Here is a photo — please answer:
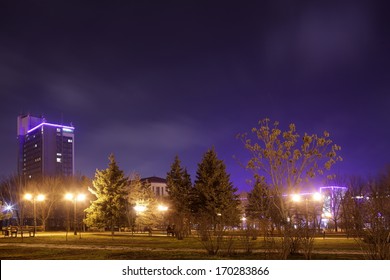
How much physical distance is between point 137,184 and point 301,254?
106 ft

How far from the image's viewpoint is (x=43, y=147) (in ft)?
547

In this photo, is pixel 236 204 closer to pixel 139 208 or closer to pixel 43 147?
pixel 139 208

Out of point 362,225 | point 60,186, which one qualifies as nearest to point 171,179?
point 60,186

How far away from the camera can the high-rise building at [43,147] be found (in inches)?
6535

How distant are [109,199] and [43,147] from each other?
13163cm

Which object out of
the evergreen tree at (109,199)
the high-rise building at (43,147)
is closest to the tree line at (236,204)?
the evergreen tree at (109,199)

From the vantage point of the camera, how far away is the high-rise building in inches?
6535

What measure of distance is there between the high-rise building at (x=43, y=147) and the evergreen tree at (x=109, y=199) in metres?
126

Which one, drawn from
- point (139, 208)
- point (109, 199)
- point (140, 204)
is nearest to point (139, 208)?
point (139, 208)

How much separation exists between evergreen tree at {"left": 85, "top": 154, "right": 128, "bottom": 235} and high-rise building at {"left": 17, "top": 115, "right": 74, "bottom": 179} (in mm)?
125566

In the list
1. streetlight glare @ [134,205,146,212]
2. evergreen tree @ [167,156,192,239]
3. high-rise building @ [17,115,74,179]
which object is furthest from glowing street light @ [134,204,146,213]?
high-rise building @ [17,115,74,179]

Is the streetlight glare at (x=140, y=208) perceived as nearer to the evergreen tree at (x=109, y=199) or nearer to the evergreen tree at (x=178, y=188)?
the evergreen tree at (x=109, y=199)

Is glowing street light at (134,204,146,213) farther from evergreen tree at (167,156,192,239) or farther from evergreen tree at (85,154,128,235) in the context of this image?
evergreen tree at (167,156,192,239)

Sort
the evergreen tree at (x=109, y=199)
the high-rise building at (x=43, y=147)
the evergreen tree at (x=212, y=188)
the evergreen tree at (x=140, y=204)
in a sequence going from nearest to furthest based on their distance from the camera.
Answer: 1. the evergreen tree at (x=212, y=188)
2. the evergreen tree at (x=109, y=199)
3. the evergreen tree at (x=140, y=204)
4. the high-rise building at (x=43, y=147)
